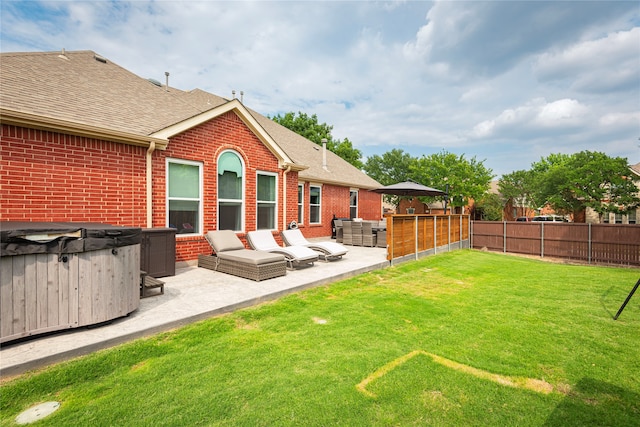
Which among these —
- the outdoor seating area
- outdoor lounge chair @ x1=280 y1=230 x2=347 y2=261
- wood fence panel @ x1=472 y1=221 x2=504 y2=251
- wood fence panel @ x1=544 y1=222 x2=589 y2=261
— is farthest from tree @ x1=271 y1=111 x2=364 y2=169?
outdoor lounge chair @ x1=280 y1=230 x2=347 y2=261

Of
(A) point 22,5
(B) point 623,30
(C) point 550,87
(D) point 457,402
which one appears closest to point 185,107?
(A) point 22,5

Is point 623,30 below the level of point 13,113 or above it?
above

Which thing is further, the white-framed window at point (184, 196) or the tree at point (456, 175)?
the tree at point (456, 175)

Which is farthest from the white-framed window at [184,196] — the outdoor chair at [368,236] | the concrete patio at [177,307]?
the outdoor chair at [368,236]

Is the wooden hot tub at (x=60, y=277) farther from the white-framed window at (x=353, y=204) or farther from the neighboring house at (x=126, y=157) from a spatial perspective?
the white-framed window at (x=353, y=204)

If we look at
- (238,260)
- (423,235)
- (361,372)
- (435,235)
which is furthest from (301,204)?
(361,372)

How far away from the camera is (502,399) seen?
110 inches

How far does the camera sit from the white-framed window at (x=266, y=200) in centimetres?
1010

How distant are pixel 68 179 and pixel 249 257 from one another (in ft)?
13.3

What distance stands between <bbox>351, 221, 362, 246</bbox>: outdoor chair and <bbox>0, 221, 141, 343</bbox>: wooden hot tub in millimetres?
10024

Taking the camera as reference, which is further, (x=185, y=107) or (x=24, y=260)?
(x=185, y=107)

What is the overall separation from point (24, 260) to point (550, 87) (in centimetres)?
2053

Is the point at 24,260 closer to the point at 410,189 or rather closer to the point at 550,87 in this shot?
the point at 410,189

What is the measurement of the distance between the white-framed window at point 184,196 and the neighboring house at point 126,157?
27 mm
